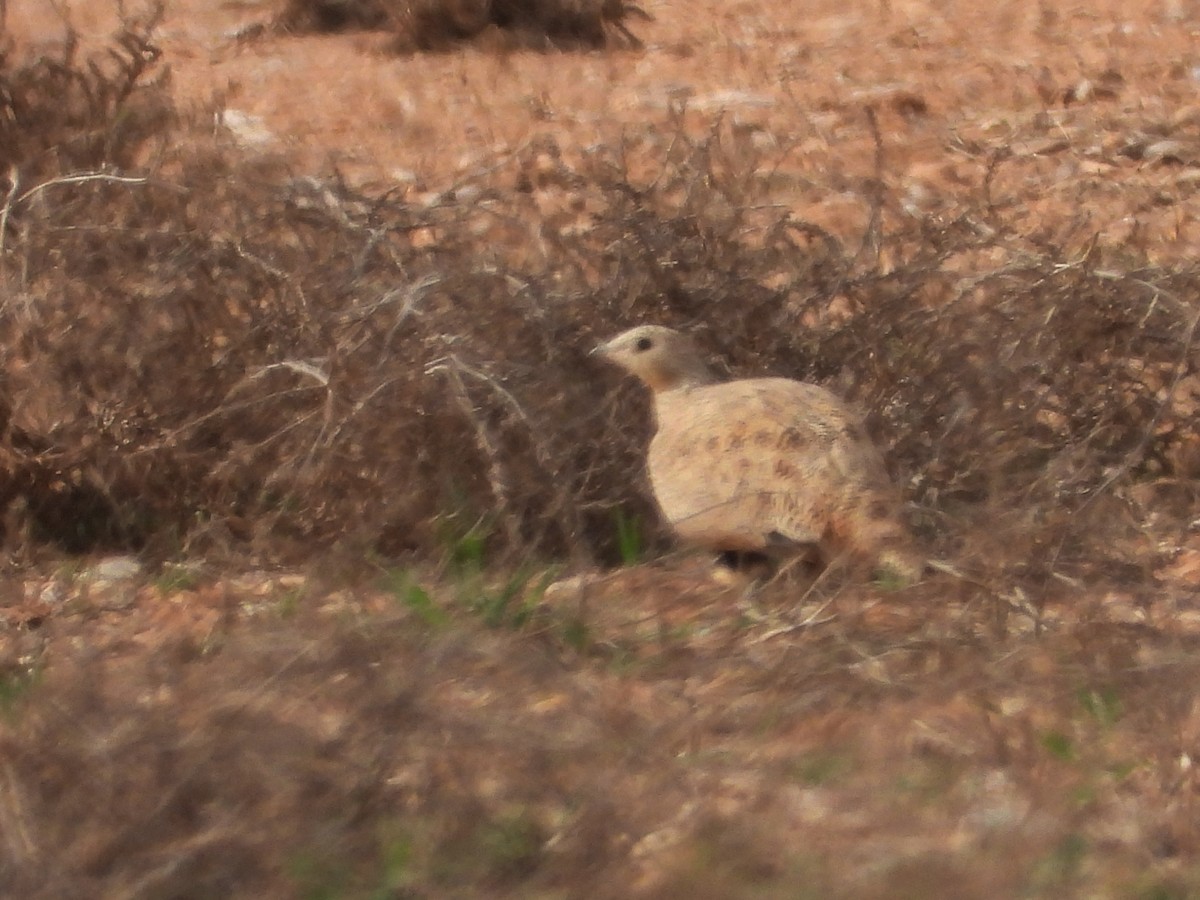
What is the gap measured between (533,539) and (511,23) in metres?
4.92

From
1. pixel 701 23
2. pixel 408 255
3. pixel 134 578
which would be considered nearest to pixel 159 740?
pixel 134 578

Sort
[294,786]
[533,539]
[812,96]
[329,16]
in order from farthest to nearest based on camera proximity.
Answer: [329,16], [812,96], [533,539], [294,786]

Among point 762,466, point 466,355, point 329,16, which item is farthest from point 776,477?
point 329,16

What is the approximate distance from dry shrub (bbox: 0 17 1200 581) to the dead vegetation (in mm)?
13

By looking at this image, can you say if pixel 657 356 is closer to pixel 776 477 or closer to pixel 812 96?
pixel 776 477

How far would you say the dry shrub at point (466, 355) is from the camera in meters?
4.40

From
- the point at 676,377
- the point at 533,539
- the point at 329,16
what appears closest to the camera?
the point at 533,539

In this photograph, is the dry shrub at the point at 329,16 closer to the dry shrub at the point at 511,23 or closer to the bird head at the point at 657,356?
the dry shrub at the point at 511,23

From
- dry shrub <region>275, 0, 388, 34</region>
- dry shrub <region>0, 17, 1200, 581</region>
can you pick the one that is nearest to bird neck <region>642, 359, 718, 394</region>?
dry shrub <region>0, 17, 1200, 581</region>

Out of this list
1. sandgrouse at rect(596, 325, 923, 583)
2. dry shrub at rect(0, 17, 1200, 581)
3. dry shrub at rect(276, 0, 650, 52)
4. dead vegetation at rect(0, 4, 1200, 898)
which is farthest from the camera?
dry shrub at rect(276, 0, 650, 52)

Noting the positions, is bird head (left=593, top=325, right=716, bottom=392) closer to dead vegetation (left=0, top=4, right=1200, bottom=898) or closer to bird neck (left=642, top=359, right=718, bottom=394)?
bird neck (left=642, top=359, right=718, bottom=394)

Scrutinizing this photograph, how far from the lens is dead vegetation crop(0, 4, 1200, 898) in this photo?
284cm

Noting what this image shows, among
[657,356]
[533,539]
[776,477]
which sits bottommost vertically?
[533,539]

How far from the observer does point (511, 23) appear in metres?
8.71
